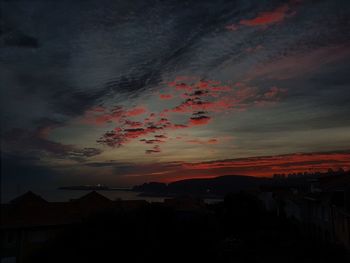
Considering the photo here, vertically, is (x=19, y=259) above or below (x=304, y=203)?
below

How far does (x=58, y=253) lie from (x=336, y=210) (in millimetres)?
23461

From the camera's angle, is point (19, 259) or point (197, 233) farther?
point (19, 259)

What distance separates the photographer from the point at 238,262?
28719mm

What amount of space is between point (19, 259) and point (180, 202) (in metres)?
25.6

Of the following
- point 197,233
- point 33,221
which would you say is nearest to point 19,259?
point 33,221

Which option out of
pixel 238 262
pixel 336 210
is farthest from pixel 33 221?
pixel 336 210

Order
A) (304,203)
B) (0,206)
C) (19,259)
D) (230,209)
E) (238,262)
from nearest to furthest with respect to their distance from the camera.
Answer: (238,262) → (19,259) → (0,206) → (304,203) → (230,209)

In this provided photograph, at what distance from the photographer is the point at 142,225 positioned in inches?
821

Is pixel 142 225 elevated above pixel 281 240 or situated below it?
above

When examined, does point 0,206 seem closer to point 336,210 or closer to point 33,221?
point 33,221

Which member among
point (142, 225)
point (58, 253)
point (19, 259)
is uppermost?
point (142, 225)

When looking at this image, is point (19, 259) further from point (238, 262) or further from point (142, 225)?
point (238, 262)

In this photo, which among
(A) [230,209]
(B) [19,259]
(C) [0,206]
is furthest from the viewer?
(A) [230,209]

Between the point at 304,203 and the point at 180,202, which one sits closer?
the point at 304,203
